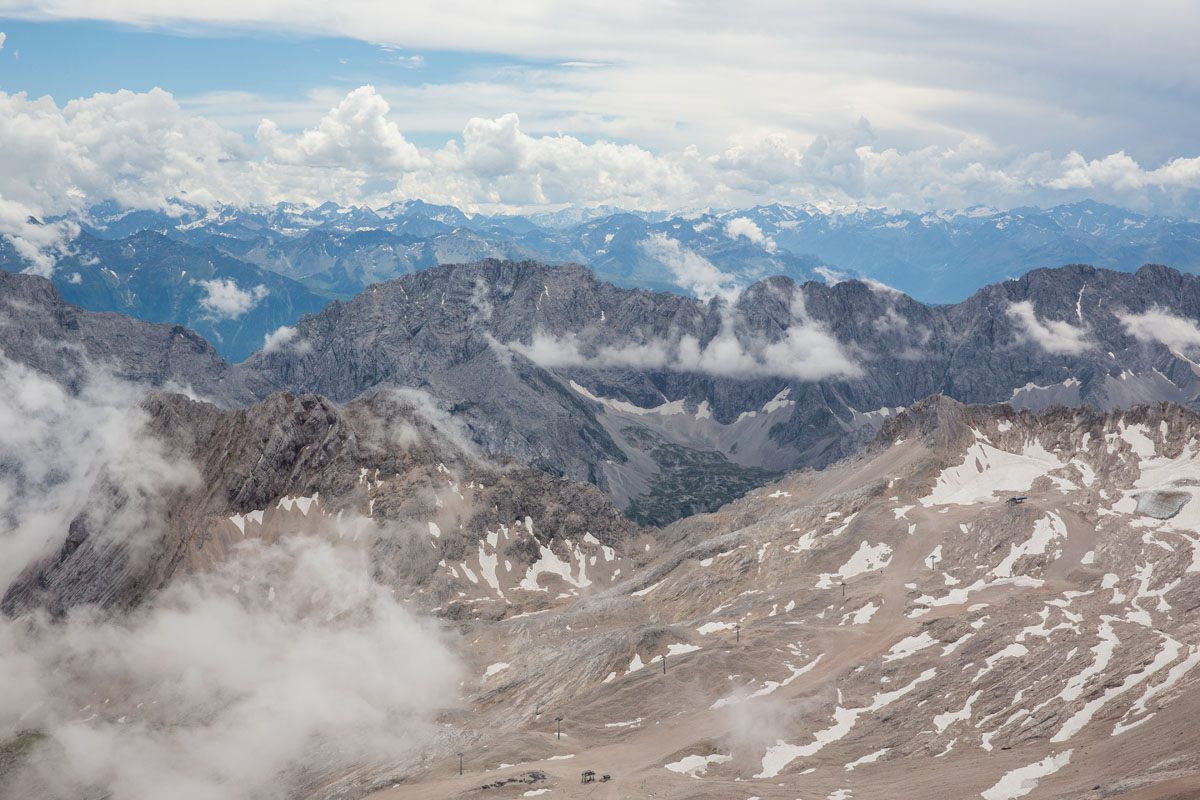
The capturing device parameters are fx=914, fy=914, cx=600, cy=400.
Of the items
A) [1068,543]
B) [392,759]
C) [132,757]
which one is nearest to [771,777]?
[392,759]

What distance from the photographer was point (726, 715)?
153375 millimetres

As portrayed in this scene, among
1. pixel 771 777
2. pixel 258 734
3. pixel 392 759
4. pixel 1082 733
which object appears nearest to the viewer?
pixel 1082 733

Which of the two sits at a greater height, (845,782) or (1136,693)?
(1136,693)

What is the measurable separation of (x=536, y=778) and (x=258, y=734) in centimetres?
8797

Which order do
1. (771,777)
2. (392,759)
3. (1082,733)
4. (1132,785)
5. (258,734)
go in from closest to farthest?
(1132,785) < (1082,733) < (771,777) < (392,759) < (258,734)

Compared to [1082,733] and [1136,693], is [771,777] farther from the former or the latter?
[1136,693]

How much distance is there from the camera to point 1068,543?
198 meters

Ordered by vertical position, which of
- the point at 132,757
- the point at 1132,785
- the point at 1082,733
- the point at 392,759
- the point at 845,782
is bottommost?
the point at 132,757

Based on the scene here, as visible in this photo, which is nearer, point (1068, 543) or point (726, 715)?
point (726, 715)

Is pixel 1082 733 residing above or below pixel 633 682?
above

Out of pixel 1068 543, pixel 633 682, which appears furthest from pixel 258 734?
pixel 1068 543

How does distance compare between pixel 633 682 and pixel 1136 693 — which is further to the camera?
pixel 633 682

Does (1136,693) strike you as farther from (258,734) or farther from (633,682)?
(258,734)

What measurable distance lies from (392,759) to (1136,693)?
121m
